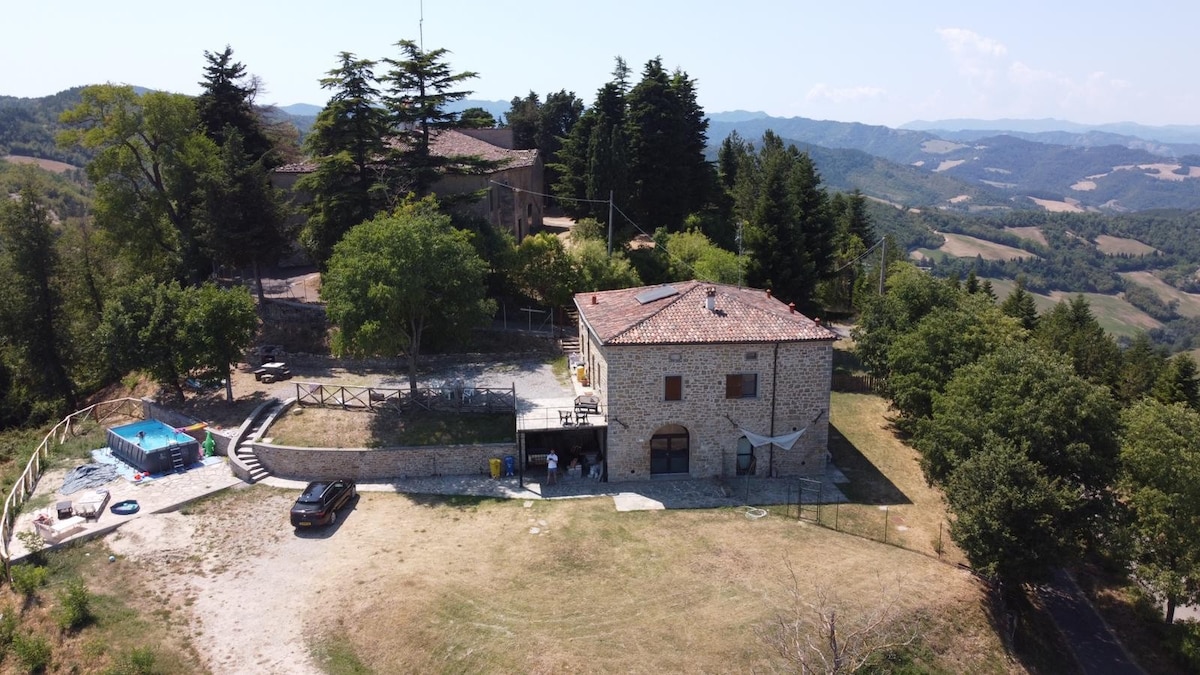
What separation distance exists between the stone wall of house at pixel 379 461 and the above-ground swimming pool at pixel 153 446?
2.83 m

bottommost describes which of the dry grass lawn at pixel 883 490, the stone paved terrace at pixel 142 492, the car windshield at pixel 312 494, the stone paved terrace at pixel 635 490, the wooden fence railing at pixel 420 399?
the dry grass lawn at pixel 883 490

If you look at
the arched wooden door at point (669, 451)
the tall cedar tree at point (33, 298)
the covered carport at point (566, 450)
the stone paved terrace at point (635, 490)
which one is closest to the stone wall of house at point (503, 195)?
the covered carport at point (566, 450)

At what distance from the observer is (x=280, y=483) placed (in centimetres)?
2769

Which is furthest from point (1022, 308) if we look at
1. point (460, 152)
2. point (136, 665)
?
point (136, 665)

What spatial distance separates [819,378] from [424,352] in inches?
818

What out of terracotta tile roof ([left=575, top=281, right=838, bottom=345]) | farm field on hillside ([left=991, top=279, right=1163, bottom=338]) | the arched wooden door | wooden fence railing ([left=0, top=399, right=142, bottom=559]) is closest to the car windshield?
wooden fence railing ([left=0, top=399, right=142, bottom=559])

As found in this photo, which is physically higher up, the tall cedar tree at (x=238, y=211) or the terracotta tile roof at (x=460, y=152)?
the terracotta tile roof at (x=460, y=152)

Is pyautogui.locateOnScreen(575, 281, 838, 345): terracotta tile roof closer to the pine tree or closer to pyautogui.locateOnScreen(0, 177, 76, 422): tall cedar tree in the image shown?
the pine tree

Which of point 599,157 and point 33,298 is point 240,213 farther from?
point 599,157

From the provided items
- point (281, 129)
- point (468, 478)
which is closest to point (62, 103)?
point (281, 129)

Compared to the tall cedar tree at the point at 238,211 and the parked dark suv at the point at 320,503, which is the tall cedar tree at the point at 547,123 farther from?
the parked dark suv at the point at 320,503

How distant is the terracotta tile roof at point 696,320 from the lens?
90.1 feet

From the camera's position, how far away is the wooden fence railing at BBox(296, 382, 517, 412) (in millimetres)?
31359

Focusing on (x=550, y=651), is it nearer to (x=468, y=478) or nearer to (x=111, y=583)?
(x=468, y=478)
